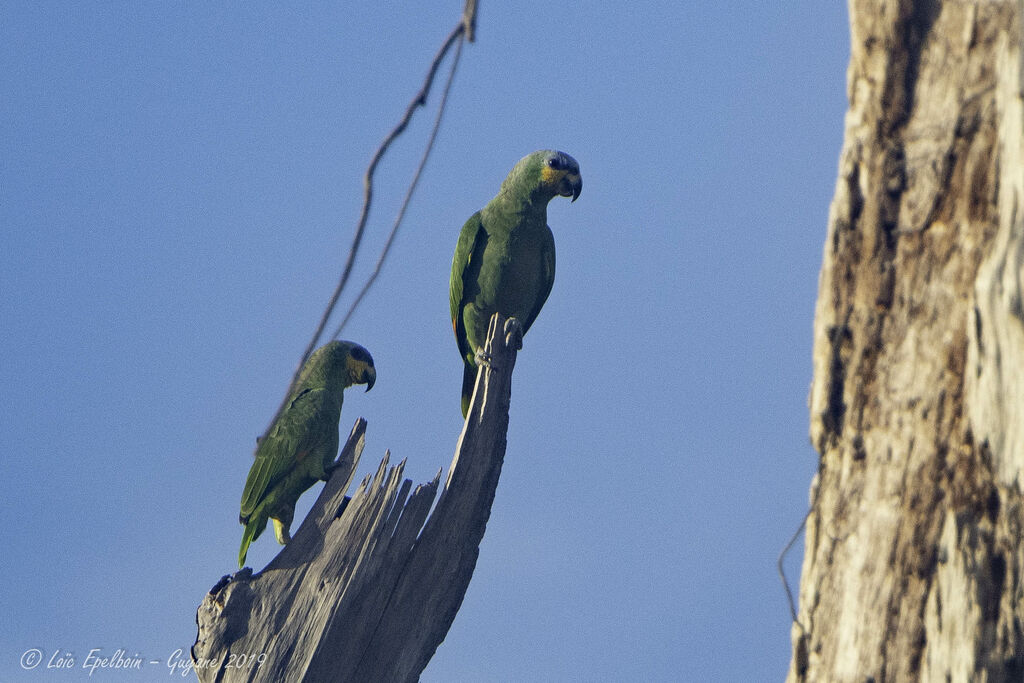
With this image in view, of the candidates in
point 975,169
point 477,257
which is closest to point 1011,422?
point 975,169

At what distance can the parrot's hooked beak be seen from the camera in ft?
25.7

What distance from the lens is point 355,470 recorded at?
5.94 metres

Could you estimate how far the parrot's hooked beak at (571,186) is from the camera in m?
7.84

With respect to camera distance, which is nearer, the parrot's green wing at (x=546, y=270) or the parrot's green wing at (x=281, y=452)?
the parrot's green wing at (x=281, y=452)

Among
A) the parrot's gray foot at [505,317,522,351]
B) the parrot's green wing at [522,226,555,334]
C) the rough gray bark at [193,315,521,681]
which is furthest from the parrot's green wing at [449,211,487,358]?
the rough gray bark at [193,315,521,681]

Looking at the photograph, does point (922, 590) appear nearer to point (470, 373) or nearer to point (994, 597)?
point (994, 597)

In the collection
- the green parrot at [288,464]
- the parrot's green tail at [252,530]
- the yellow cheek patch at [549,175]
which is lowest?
the parrot's green tail at [252,530]

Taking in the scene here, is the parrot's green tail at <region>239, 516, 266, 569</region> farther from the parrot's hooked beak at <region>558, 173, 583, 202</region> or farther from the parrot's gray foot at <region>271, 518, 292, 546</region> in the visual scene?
the parrot's hooked beak at <region>558, 173, 583, 202</region>

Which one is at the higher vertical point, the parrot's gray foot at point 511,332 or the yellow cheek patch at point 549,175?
the yellow cheek patch at point 549,175

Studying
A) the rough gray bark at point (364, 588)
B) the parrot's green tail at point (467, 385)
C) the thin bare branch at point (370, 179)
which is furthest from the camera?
the parrot's green tail at point (467, 385)

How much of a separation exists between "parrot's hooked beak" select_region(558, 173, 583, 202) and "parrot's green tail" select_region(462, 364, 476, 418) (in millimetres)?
1658

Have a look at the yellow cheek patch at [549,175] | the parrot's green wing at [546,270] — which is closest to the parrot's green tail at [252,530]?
the parrot's green wing at [546,270]

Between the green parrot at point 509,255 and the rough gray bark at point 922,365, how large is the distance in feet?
16.0

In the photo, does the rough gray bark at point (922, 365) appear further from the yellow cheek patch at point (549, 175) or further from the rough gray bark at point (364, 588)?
the yellow cheek patch at point (549, 175)
